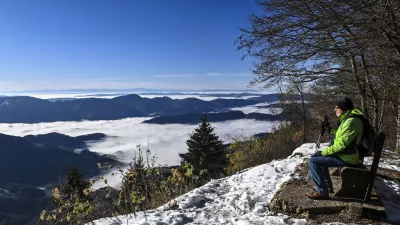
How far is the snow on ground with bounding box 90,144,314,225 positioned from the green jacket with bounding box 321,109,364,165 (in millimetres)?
1274

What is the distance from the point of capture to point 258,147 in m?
26.6

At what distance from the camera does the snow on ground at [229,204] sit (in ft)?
16.8

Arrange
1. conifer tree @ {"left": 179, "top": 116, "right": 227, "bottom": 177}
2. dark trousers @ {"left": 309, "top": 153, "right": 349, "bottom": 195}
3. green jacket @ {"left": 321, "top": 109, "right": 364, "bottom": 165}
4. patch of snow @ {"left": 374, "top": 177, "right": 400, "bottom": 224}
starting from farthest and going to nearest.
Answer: conifer tree @ {"left": 179, "top": 116, "right": 227, "bottom": 177}
dark trousers @ {"left": 309, "top": 153, "right": 349, "bottom": 195}
patch of snow @ {"left": 374, "top": 177, "right": 400, "bottom": 224}
green jacket @ {"left": 321, "top": 109, "right": 364, "bottom": 165}

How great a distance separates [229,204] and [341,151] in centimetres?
240

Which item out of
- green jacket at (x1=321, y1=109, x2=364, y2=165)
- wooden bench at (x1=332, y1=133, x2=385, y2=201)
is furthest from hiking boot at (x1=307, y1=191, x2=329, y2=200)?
green jacket at (x1=321, y1=109, x2=364, y2=165)

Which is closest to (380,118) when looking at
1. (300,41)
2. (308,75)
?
(308,75)

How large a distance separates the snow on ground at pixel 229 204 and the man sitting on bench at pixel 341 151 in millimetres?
807

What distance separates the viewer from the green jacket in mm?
4637

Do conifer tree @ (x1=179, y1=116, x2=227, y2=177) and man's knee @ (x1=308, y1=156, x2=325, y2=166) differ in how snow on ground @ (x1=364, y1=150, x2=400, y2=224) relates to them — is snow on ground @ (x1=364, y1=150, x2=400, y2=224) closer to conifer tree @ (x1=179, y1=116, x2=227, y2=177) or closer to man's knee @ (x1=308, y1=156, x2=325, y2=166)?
man's knee @ (x1=308, y1=156, x2=325, y2=166)

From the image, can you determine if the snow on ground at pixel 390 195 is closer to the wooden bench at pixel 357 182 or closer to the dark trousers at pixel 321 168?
the wooden bench at pixel 357 182

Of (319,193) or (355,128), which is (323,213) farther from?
(355,128)

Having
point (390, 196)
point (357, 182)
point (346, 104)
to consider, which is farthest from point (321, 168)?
point (390, 196)

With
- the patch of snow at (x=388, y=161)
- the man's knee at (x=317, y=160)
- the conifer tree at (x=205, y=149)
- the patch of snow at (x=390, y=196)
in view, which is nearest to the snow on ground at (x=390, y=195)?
the patch of snow at (x=390, y=196)

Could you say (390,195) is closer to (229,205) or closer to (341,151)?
(341,151)
